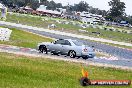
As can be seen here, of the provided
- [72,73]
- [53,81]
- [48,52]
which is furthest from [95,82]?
[48,52]

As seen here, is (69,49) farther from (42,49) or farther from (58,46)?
(42,49)

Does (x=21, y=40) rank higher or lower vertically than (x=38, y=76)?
lower

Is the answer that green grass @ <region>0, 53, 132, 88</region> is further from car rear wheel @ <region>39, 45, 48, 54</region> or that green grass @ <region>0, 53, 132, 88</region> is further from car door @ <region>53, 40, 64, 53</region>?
car rear wheel @ <region>39, 45, 48, 54</region>

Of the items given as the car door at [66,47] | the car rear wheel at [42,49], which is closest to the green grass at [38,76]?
the car door at [66,47]

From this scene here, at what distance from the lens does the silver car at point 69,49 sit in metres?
28.3

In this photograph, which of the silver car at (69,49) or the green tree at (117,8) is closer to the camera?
the silver car at (69,49)

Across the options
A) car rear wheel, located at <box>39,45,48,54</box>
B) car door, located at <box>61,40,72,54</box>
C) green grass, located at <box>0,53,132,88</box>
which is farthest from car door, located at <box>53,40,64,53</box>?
green grass, located at <box>0,53,132,88</box>

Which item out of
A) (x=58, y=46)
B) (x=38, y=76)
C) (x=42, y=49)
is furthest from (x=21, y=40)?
(x=38, y=76)

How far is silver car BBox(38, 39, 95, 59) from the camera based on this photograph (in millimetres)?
28312

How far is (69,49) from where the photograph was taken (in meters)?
28.8

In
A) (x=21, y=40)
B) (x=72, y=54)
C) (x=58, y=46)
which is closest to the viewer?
(x=72, y=54)

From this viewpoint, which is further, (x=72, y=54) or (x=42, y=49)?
(x=42, y=49)

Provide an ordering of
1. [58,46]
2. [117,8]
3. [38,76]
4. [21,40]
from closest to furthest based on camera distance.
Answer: [38,76] → [58,46] → [21,40] → [117,8]

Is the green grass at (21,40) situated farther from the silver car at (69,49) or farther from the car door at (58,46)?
the car door at (58,46)
